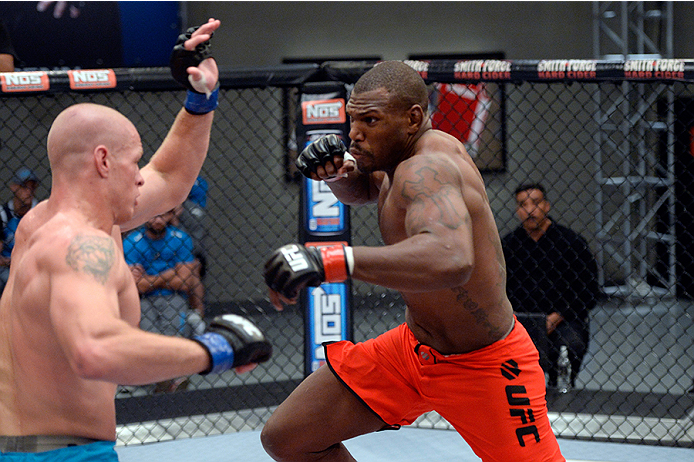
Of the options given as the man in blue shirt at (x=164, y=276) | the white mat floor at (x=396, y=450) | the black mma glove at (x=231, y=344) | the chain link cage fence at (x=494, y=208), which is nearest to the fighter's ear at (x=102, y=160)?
the black mma glove at (x=231, y=344)

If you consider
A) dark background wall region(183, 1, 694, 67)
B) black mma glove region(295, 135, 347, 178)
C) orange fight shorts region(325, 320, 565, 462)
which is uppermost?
Answer: dark background wall region(183, 1, 694, 67)

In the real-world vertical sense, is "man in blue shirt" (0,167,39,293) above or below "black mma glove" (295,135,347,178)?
below

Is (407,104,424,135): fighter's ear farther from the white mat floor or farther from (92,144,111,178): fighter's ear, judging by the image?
the white mat floor

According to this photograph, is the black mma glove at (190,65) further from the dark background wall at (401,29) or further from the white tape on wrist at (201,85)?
the dark background wall at (401,29)

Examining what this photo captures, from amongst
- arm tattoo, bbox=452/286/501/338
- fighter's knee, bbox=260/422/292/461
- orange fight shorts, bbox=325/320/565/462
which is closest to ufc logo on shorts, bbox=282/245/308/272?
arm tattoo, bbox=452/286/501/338

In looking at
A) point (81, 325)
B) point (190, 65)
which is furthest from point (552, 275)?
point (81, 325)

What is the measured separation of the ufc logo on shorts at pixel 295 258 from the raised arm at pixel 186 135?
0.62 m

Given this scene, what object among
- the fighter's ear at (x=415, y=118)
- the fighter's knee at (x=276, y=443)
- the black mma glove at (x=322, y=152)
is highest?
the fighter's ear at (x=415, y=118)

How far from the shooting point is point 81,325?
3.76 ft

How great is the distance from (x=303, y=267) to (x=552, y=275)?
2.47 m

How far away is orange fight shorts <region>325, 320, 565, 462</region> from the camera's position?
1.74m

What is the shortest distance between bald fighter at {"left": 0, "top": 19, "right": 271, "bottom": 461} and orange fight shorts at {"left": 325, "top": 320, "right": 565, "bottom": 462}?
25.2 inches

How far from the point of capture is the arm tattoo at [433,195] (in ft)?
4.96

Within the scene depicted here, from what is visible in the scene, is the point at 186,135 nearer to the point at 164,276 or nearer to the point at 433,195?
the point at 433,195
